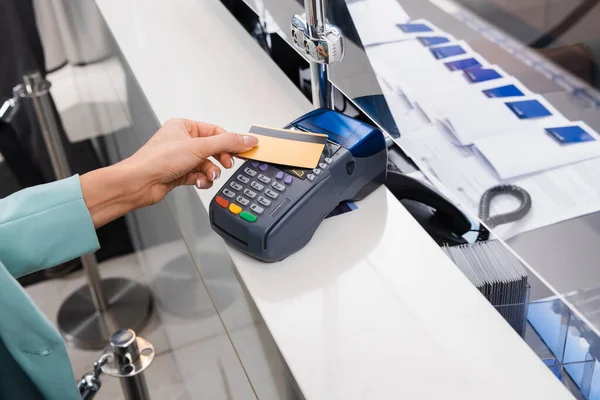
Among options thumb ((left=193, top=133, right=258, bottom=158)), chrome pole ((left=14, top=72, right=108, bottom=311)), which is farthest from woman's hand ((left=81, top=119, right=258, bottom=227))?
chrome pole ((left=14, top=72, right=108, bottom=311))

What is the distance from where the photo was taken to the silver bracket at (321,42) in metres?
0.88

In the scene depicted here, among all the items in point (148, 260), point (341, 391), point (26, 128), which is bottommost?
point (148, 260)

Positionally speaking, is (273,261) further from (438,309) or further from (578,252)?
(578,252)

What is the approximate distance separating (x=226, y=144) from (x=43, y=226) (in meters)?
0.24

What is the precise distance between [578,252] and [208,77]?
2.29ft

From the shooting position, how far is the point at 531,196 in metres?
0.71

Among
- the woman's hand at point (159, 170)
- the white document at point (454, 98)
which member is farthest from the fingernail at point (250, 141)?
the white document at point (454, 98)

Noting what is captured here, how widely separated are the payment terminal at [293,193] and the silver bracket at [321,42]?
0.10 metres

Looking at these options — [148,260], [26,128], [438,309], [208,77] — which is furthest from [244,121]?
[26,128]

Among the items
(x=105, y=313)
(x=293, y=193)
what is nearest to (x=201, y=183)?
(x=293, y=193)

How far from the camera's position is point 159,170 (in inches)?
33.3

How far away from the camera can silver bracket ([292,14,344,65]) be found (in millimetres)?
876

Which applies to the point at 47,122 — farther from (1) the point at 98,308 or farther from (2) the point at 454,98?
(2) the point at 454,98

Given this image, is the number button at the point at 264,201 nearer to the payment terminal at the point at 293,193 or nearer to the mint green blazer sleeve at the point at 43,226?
the payment terminal at the point at 293,193
